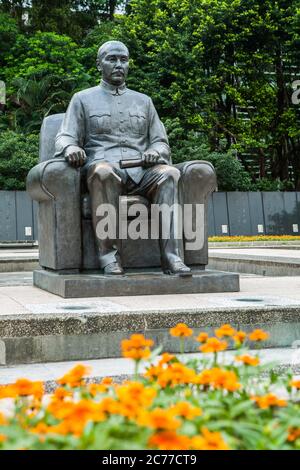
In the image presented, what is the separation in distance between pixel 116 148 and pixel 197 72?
53.8 ft

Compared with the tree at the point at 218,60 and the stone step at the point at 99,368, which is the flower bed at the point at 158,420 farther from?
the tree at the point at 218,60

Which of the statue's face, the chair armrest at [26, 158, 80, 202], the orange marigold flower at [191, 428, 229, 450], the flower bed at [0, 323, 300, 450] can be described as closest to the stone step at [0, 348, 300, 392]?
the flower bed at [0, 323, 300, 450]

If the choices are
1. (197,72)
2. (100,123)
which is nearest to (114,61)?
(100,123)

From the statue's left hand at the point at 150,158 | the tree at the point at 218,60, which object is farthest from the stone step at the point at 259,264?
the tree at the point at 218,60

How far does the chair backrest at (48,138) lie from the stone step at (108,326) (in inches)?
80.5

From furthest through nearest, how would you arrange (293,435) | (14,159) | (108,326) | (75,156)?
(14,159)
(75,156)
(108,326)
(293,435)

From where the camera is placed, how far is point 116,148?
511cm

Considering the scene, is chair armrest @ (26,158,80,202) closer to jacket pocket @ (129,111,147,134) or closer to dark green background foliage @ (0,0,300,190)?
jacket pocket @ (129,111,147,134)

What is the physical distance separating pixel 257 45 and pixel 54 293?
19053 millimetres

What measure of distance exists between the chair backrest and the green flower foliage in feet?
41.8

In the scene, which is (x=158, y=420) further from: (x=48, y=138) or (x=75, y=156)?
(x=48, y=138)

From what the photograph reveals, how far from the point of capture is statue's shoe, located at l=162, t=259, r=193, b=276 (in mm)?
4578

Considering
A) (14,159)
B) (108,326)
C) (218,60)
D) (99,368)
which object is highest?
(218,60)

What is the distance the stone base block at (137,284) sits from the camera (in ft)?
14.3
